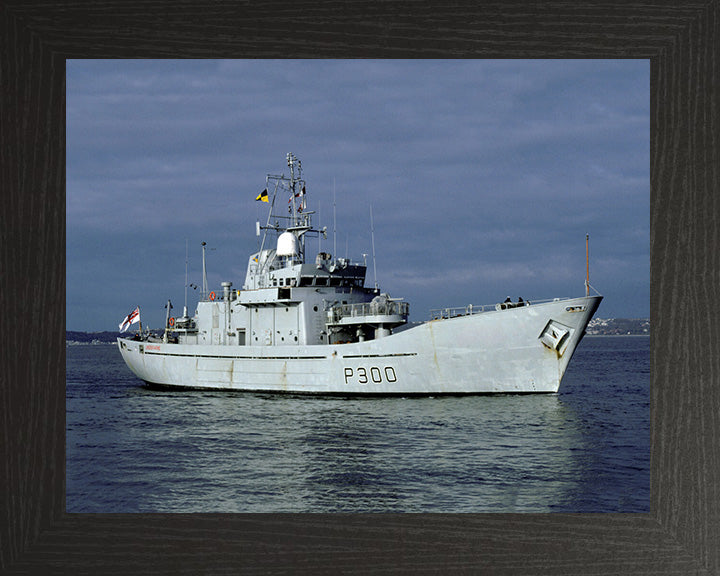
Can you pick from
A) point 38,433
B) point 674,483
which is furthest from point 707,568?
point 38,433

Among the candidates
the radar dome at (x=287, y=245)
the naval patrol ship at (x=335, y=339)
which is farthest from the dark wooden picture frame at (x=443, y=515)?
the radar dome at (x=287, y=245)

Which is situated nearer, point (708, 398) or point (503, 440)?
point (708, 398)

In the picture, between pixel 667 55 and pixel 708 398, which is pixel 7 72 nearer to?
pixel 667 55

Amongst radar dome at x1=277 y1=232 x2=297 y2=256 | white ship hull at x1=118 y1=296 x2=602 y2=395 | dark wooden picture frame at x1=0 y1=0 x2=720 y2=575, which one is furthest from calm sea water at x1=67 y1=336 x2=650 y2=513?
radar dome at x1=277 y1=232 x2=297 y2=256

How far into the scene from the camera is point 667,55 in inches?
111

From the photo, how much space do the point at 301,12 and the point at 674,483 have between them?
2.60m

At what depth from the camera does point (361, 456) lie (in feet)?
30.3

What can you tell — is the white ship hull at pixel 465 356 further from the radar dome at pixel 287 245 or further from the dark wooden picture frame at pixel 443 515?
the dark wooden picture frame at pixel 443 515

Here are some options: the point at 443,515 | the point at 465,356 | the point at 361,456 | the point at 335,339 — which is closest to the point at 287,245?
the point at 335,339

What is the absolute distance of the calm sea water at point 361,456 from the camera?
273 inches

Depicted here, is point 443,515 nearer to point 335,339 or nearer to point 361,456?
point 361,456

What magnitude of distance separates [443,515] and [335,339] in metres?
13.3

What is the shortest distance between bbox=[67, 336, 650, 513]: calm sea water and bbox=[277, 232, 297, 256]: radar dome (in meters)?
4.03

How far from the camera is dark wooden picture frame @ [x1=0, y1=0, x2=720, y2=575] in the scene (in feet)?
9.07
